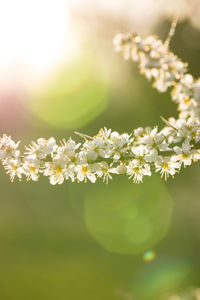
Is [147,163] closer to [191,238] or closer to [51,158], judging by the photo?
[51,158]

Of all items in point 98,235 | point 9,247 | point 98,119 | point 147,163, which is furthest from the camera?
point 9,247

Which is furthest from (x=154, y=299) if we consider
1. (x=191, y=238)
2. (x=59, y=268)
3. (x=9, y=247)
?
(x=9, y=247)

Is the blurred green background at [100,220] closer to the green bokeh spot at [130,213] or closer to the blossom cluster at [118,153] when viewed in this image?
the green bokeh spot at [130,213]

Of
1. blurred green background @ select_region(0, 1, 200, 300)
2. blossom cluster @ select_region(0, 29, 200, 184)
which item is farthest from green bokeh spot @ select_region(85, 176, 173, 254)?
blossom cluster @ select_region(0, 29, 200, 184)

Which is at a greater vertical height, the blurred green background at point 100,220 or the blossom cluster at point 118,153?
the blurred green background at point 100,220

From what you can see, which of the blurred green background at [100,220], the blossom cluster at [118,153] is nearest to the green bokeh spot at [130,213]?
the blurred green background at [100,220]

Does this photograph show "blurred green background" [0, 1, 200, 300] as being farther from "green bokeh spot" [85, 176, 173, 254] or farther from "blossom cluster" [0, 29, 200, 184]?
"blossom cluster" [0, 29, 200, 184]

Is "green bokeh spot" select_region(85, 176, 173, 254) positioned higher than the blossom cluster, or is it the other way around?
"green bokeh spot" select_region(85, 176, 173, 254)

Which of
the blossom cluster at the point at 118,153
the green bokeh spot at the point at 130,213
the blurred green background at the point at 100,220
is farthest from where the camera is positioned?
the green bokeh spot at the point at 130,213

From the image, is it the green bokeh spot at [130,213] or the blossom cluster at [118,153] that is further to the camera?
the green bokeh spot at [130,213]
